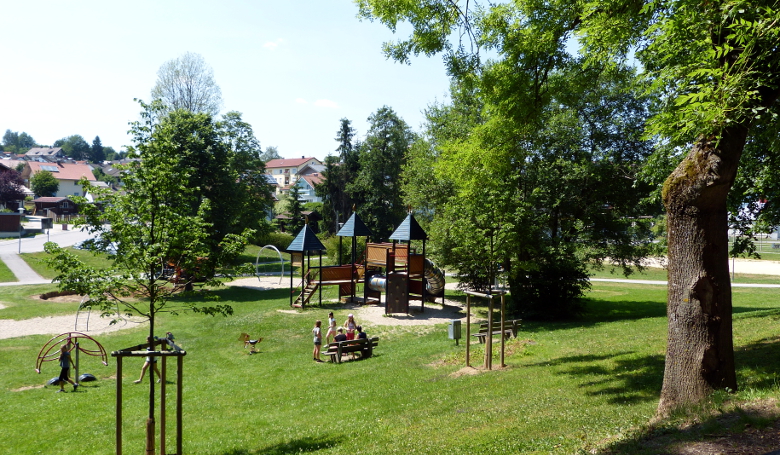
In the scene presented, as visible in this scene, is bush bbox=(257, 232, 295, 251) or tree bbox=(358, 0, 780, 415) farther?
bush bbox=(257, 232, 295, 251)

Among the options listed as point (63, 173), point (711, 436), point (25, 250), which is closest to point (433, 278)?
point (711, 436)

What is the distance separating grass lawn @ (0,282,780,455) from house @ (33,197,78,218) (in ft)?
225

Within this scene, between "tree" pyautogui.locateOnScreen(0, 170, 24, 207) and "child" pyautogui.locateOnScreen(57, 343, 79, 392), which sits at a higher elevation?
Result: "tree" pyautogui.locateOnScreen(0, 170, 24, 207)

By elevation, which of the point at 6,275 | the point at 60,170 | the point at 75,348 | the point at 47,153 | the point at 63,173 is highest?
the point at 47,153

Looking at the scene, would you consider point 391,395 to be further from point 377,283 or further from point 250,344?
point 377,283

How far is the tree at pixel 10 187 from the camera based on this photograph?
7638 cm

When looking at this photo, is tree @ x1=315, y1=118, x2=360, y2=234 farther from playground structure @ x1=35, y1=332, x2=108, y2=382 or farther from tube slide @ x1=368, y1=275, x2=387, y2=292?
playground structure @ x1=35, y1=332, x2=108, y2=382

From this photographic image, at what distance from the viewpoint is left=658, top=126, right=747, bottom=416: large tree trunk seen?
24.1 feet

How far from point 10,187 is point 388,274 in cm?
7423

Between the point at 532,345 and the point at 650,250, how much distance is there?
1132cm

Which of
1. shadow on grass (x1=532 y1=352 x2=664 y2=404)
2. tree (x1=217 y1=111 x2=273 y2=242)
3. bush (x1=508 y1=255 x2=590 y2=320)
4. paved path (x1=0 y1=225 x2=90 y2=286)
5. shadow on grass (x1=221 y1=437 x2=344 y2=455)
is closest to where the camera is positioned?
shadow on grass (x1=221 y1=437 x2=344 y2=455)

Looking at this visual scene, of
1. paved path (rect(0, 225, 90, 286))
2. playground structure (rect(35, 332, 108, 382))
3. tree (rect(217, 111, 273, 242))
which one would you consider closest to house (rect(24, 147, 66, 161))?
paved path (rect(0, 225, 90, 286))

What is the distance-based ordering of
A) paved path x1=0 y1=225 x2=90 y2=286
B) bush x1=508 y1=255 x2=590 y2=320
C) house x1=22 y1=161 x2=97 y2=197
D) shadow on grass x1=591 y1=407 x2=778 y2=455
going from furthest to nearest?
house x1=22 y1=161 x2=97 y2=197
paved path x1=0 y1=225 x2=90 y2=286
bush x1=508 y1=255 x2=590 y2=320
shadow on grass x1=591 y1=407 x2=778 y2=455

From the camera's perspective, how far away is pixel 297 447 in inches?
340
